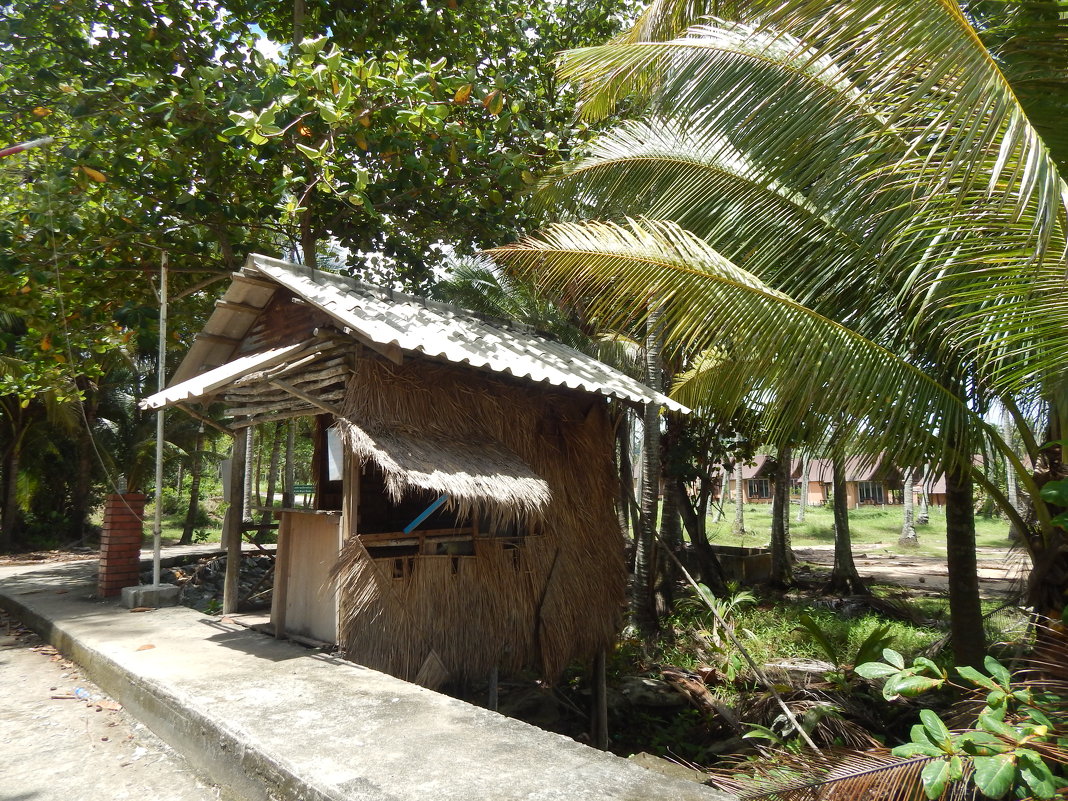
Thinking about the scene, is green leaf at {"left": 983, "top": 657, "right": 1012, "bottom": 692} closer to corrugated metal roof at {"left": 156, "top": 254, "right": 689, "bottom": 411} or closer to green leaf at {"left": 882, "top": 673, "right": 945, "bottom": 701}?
green leaf at {"left": 882, "top": 673, "right": 945, "bottom": 701}

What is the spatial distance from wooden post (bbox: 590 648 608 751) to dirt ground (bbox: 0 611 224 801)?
4.61 metres

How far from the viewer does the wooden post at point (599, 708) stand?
25.6 ft

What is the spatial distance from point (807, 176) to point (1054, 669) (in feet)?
10.2

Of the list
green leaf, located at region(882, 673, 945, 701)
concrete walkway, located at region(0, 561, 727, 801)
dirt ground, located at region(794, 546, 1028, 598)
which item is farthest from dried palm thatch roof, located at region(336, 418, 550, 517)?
dirt ground, located at region(794, 546, 1028, 598)

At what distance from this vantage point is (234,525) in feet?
25.2

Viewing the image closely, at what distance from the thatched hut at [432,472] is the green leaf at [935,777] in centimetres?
339

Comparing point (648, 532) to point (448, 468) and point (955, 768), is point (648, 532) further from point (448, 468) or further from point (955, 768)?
point (955, 768)

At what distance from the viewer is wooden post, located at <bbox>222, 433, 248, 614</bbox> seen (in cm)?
769

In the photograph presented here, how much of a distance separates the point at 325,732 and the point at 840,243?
4.95m

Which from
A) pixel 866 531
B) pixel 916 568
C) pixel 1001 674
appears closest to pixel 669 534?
pixel 916 568

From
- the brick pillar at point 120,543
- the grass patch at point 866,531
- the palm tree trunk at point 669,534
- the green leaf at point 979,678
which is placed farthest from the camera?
the grass patch at point 866,531

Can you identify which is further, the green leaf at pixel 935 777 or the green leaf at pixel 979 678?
the green leaf at pixel 979 678

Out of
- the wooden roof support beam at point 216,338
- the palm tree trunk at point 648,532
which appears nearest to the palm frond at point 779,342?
the wooden roof support beam at point 216,338

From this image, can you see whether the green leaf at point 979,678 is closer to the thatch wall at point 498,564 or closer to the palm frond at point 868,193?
the palm frond at point 868,193
